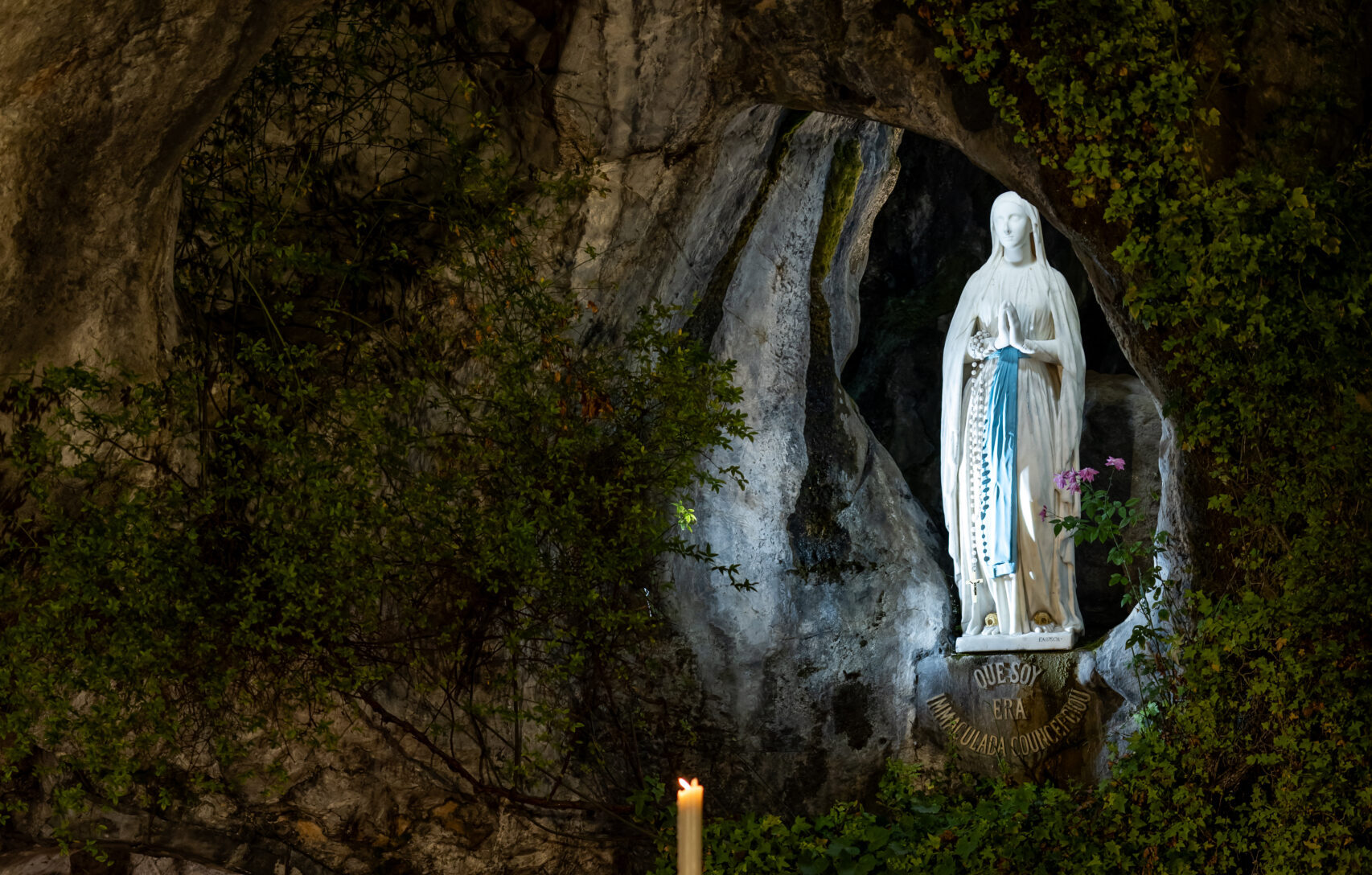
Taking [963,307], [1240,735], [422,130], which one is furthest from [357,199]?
[1240,735]

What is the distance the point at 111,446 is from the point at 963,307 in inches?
135

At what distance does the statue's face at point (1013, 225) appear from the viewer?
204 inches

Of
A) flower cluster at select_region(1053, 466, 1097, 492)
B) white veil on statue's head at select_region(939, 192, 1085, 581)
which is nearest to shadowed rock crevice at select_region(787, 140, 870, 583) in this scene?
Answer: white veil on statue's head at select_region(939, 192, 1085, 581)

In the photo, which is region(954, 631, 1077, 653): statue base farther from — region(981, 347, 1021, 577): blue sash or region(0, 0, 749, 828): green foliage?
region(0, 0, 749, 828): green foliage

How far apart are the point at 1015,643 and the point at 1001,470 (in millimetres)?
692

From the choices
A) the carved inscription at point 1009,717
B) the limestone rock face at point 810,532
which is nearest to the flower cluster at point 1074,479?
the carved inscription at point 1009,717

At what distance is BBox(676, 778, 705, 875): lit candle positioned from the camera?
1.66 meters

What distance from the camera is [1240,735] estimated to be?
3.33m

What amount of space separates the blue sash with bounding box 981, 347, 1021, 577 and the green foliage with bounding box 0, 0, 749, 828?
4.38 ft

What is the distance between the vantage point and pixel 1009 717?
477cm

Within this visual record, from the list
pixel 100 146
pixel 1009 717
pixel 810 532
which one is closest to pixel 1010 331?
pixel 810 532

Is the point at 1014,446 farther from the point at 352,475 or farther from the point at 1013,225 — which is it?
the point at 352,475

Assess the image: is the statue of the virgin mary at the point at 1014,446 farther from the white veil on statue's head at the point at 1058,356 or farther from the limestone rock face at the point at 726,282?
the limestone rock face at the point at 726,282

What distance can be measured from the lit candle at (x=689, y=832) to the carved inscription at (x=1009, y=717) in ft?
10.9
